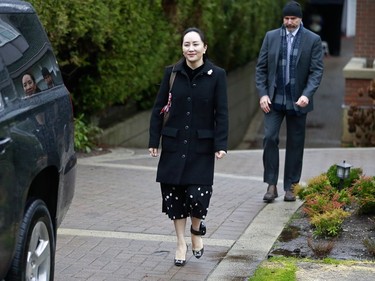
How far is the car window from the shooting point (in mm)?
5363

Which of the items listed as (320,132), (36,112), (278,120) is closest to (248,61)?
(320,132)

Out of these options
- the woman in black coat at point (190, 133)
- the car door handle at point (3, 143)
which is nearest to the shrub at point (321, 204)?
the woman in black coat at point (190, 133)

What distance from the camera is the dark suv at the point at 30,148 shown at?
4.89 meters

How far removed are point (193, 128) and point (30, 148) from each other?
1861mm

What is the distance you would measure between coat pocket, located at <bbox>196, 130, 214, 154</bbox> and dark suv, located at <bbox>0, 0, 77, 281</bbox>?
941mm

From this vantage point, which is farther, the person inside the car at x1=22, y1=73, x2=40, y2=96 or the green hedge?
the green hedge

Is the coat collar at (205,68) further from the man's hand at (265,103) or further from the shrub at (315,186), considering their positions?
the man's hand at (265,103)

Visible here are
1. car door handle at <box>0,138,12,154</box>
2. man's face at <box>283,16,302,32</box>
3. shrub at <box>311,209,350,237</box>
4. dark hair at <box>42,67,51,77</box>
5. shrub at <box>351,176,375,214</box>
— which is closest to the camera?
car door handle at <box>0,138,12,154</box>

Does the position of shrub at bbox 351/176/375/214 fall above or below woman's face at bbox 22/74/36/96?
below

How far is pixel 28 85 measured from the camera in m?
5.61

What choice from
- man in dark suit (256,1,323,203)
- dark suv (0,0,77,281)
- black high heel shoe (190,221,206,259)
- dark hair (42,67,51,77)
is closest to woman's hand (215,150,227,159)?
black high heel shoe (190,221,206,259)

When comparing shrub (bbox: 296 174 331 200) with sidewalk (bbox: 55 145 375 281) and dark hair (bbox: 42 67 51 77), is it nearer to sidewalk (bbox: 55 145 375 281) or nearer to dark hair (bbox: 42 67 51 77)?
sidewalk (bbox: 55 145 375 281)

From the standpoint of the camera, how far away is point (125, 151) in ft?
44.3

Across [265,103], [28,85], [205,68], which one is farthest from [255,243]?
[28,85]
